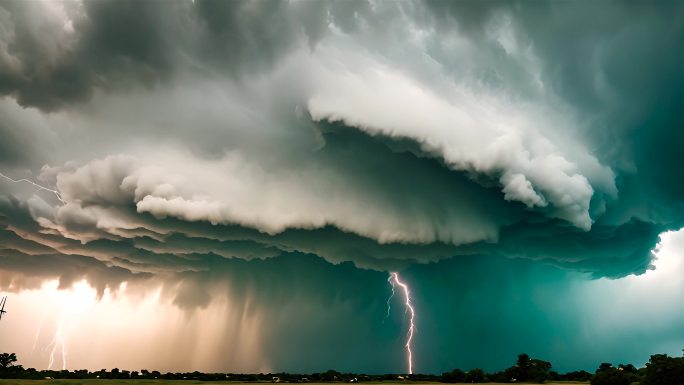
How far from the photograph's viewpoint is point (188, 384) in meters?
159

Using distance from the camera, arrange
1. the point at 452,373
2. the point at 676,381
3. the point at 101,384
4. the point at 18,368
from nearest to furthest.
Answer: the point at 676,381, the point at 101,384, the point at 452,373, the point at 18,368

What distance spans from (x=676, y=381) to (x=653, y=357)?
1151 cm

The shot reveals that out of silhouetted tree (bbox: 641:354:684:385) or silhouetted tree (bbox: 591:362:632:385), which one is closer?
silhouetted tree (bbox: 641:354:684:385)

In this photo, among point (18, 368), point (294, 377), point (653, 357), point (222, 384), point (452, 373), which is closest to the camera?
point (653, 357)

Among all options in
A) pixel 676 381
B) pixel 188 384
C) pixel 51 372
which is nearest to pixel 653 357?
pixel 676 381

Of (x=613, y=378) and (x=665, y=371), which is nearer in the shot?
(x=665, y=371)

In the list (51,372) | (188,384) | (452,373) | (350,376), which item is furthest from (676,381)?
(51,372)

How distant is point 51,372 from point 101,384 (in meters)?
75.9

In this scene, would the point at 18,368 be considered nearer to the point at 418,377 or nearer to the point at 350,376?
the point at 350,376

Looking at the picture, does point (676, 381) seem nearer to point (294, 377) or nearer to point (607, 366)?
point (607, 366)

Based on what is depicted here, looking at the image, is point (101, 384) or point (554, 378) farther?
point (554, 378)

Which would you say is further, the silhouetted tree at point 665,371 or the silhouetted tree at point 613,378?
the silhouetted tree at point 613,378

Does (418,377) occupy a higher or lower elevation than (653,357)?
lower

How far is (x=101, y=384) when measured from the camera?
134000 mm
